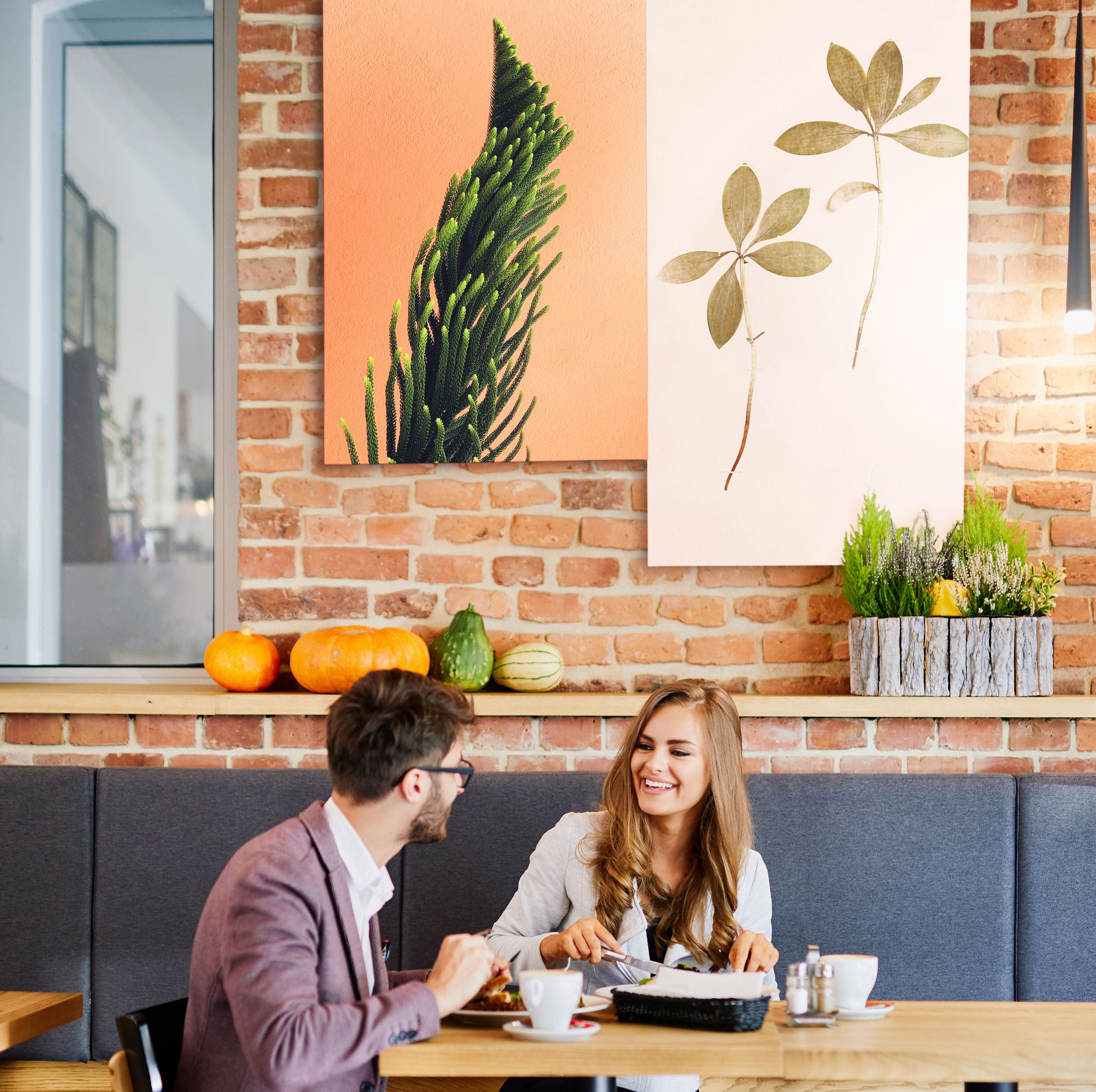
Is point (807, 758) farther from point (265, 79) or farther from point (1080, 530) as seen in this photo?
point (265, 79)

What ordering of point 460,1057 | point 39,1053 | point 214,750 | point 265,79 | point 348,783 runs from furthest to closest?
point 265,79 < point 214,750 < point 39,1053 < point 348,783 < point 460,1057

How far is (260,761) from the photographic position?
8.30 ft

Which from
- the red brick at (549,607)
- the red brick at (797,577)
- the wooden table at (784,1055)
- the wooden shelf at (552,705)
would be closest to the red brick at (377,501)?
the red brick at (549,607)

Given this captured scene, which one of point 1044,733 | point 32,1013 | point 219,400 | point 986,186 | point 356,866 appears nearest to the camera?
point 356,866

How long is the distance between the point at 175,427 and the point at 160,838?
1100 millimetres

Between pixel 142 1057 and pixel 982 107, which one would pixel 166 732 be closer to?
pixel 142 1057

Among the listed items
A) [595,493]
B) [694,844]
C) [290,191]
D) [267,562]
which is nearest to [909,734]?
[694,844]

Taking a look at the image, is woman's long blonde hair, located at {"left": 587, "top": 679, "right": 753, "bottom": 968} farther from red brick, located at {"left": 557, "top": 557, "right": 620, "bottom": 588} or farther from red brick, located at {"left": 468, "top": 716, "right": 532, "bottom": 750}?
red brick, located at {"left": 557, "top": 557, "right": 620, "bottom": 588}

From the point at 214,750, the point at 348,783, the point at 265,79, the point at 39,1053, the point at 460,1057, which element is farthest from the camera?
the point at 265,79

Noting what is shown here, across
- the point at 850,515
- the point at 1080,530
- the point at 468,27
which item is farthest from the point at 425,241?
the point at 1080,530

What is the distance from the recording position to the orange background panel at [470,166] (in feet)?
8.65

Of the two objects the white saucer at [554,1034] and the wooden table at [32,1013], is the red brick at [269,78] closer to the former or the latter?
the wooden table at [32,1013]

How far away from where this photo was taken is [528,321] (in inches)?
105

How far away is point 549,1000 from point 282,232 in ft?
6.69
